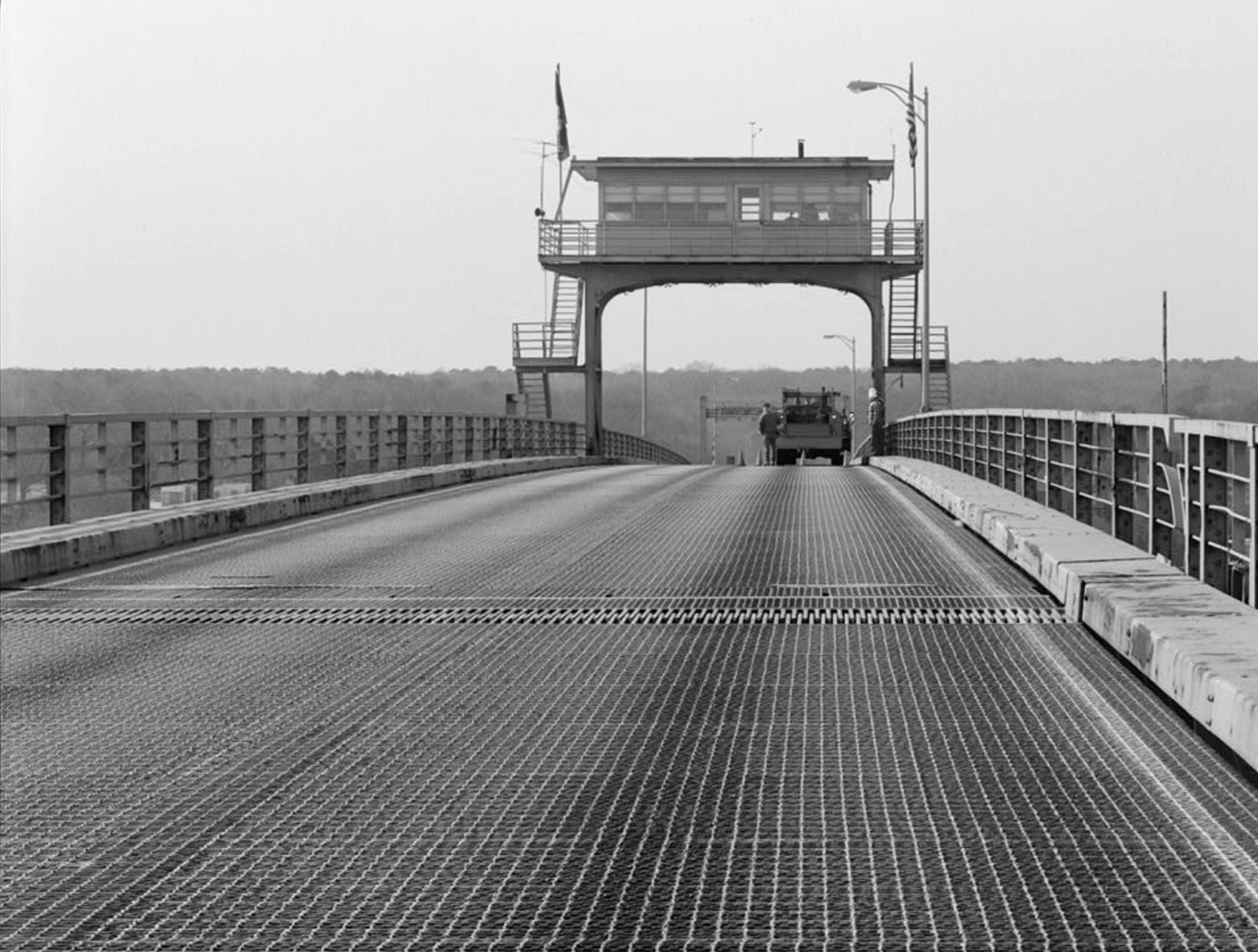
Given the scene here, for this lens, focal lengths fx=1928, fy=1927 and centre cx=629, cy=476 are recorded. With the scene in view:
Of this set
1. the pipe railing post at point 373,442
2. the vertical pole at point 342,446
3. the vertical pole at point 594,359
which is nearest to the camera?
the vertical pole at point 342,446

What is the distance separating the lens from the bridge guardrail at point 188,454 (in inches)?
709

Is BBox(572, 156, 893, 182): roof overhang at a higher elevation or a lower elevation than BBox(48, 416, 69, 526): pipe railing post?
higher

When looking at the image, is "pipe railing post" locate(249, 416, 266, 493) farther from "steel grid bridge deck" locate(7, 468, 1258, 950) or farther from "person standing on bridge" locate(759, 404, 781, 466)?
"person standing on bridge" locate(759, 404, 781, 466)

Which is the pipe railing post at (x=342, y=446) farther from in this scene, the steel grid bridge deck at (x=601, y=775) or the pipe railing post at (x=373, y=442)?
the steel grid bridge deck at (x=601, y=775)

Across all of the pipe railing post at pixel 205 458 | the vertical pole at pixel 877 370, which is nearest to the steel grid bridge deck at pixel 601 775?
the pipe railing post at pixel 205 458

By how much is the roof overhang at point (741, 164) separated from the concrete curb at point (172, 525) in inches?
1395

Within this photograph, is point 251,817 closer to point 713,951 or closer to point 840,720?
point 713,951

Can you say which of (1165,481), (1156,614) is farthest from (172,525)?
(1156,614)

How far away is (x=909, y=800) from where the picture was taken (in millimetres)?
6992

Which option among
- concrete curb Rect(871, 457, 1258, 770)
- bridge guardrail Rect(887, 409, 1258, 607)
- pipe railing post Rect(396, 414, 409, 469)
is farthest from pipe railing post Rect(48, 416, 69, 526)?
pipe railing post Rect(396, 414, 409, 469)

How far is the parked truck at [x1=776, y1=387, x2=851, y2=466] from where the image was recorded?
227ft

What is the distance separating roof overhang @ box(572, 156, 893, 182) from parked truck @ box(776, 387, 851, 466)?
940 centimetres

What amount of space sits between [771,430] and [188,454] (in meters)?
41.2

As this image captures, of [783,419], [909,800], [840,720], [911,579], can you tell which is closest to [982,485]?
[911,579]
